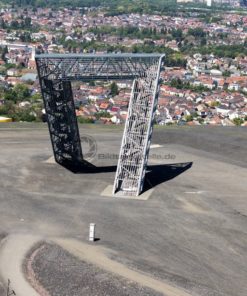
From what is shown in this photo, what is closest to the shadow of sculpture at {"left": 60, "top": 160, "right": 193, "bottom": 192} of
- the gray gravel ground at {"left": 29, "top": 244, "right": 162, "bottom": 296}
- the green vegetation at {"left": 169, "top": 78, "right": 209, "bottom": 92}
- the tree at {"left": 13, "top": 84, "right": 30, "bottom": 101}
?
the gray gravel ground at {"left": 29, "top": 244, "right": 162, "bottom": 296}

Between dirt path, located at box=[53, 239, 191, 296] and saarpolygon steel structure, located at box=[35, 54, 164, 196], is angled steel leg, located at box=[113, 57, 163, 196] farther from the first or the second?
dirt path, located at box=[53, 239, 191, 296]

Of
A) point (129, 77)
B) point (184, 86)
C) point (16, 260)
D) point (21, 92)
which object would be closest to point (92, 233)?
point (16, 260)

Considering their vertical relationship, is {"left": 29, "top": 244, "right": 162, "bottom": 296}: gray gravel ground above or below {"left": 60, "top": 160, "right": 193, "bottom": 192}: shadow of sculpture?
above

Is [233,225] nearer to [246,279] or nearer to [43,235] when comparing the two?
[246,279]

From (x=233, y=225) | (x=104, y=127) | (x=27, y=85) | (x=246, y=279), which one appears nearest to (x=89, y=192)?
(x=233, y=225)

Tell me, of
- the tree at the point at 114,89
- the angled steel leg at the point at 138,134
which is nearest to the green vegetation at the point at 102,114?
the tree at the point at 114,89

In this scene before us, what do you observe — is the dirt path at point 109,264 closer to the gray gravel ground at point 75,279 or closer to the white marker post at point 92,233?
the gray gravel ground at point 75,279
